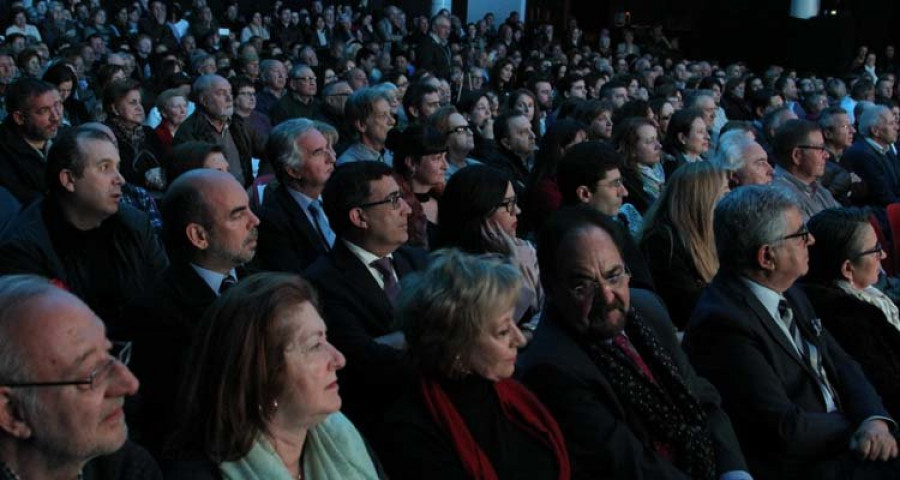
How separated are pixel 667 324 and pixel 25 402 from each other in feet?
5.72

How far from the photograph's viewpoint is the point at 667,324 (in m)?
2.95

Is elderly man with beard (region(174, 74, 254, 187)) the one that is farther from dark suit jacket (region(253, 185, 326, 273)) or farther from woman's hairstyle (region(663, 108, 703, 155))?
woman's hairstyle (region(663, 108, 703, 155))

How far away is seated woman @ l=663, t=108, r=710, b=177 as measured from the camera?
21.2ft

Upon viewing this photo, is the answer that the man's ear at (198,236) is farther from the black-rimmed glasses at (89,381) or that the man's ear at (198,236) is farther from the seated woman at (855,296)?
the seated woman at (855,296)

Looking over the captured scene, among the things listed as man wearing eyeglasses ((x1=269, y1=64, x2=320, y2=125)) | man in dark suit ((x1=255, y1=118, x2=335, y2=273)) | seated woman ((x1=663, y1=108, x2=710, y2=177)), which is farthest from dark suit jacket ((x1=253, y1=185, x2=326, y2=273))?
man wearing eyeglasses ((x1=269, y1=64, x2=320, y2=125))

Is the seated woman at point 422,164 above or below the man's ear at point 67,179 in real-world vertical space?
below

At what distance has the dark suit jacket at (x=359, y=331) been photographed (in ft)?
9.30

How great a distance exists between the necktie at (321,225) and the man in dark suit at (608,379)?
1598mm

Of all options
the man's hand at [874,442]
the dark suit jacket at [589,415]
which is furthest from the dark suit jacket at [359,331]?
the man's hand at [874,442]

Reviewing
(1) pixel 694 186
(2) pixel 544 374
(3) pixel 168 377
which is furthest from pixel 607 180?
(3) pixel 168 377

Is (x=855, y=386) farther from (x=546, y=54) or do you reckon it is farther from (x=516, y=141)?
(x=546, y=54)

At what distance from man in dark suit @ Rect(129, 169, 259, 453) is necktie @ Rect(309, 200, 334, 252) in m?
0.77

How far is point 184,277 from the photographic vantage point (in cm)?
301

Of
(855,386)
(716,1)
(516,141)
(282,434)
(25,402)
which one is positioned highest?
(25,402)
